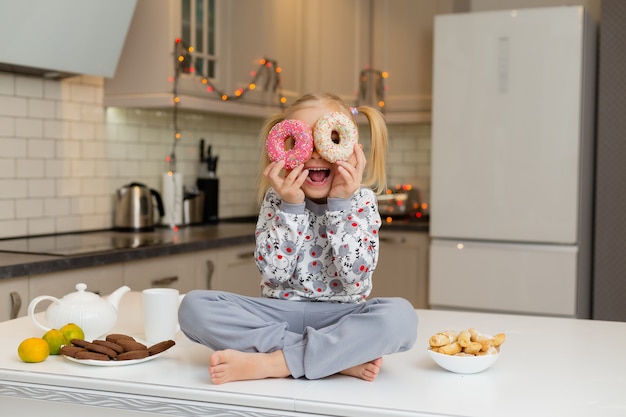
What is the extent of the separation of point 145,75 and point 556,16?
6.25 feet

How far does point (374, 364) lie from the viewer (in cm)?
142

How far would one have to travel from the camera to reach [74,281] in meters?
2.79

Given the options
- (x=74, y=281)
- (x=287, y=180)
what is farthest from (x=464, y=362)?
(x=74, y=281)

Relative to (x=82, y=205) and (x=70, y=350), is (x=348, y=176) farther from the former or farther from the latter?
(x=82, y=205)

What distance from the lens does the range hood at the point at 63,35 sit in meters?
2.89

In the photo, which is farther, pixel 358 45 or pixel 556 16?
pixel 358 45

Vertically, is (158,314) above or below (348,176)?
below

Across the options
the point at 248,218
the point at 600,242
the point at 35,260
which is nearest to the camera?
the point at 35,260

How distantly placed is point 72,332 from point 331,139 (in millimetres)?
643

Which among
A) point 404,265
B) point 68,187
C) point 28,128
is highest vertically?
point 28,128

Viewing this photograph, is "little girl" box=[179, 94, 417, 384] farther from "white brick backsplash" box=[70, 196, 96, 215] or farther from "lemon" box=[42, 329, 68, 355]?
"white brick backsplash" box=[70, 196, 96, 215]

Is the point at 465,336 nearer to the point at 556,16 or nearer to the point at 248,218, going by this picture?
the point at 556,16

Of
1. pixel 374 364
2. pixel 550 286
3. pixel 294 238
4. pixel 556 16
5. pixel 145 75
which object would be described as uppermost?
pixel 556 16

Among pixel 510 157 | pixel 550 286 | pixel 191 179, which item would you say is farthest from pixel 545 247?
pixel 191 179
